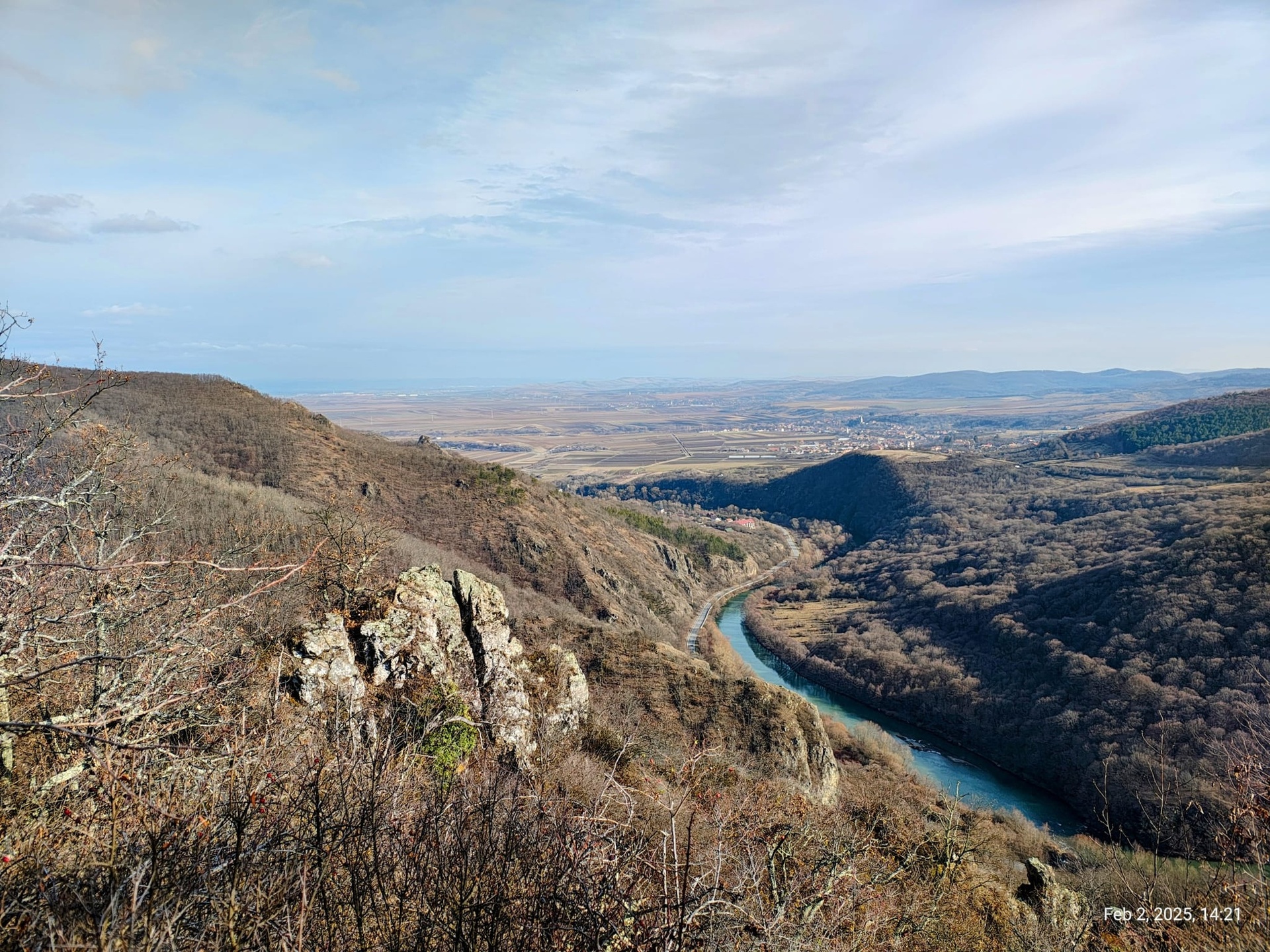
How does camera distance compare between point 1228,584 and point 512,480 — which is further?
point 512,480

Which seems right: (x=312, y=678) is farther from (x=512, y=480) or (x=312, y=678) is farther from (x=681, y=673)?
(x=512, y=480)

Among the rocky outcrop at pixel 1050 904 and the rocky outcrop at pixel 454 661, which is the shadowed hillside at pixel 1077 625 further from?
the rocky outcrop at pixel 454 661

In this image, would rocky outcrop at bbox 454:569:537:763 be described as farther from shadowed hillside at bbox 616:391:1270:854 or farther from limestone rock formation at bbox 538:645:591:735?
shadowed hillside at bbox 616:391:1270:854

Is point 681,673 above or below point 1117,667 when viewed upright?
above

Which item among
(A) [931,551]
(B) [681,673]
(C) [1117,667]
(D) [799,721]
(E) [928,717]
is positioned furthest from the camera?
(A) [931,551]

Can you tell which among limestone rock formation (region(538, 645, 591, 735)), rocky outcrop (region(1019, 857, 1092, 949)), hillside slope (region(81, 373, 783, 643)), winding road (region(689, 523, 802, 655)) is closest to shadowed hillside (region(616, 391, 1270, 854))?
rocky outcrop (region(1019, 857, 1092, 949))

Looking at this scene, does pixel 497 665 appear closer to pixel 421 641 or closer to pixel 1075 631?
pixel 421 641

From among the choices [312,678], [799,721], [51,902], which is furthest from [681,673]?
[51,902]

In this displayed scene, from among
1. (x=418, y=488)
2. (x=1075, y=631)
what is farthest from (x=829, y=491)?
(x=418, y=488)
